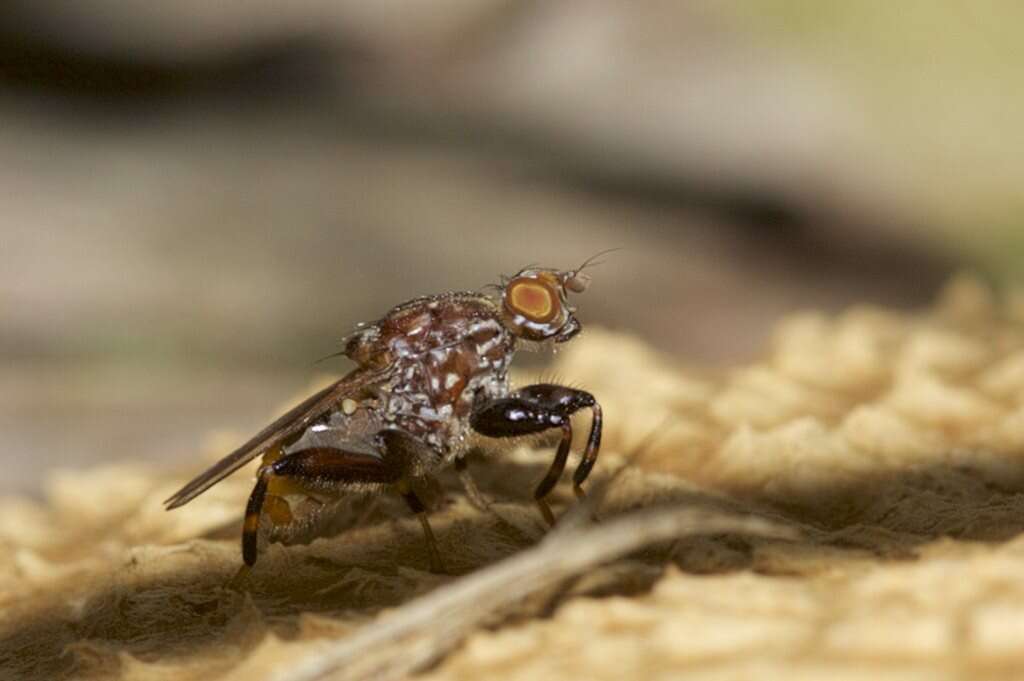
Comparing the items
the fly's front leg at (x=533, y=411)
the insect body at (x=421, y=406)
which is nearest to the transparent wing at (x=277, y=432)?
the insect body at (x=421, y=406)

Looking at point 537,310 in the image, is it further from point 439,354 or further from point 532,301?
point 439,354

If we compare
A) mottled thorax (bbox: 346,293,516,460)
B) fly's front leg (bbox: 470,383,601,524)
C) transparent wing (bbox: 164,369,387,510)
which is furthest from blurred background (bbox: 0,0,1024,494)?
fly's front leg (bbox: 470,383,601,524)

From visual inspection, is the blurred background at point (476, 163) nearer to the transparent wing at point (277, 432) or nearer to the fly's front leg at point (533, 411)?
the transparent wing at point (277, 432)

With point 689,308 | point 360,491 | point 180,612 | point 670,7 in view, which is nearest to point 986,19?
point 670,7

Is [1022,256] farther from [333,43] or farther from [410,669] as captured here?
[410,669]

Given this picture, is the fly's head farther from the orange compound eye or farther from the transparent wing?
the transparent wing
